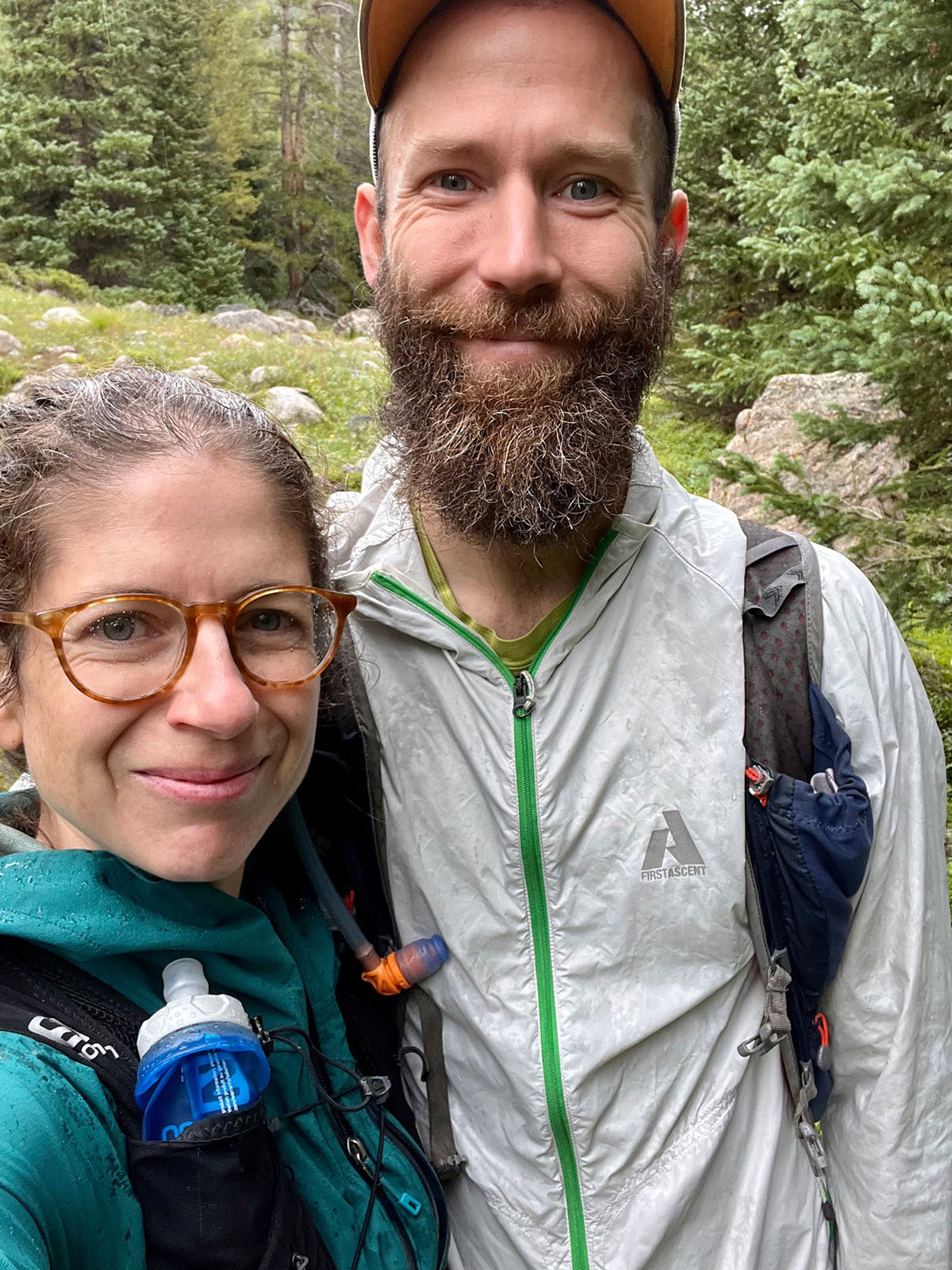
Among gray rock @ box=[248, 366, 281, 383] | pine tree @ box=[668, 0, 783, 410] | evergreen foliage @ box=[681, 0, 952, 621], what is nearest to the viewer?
evergreen foliage @ box=[681, 0, 952, 621]

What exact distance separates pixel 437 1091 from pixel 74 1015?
853 mm

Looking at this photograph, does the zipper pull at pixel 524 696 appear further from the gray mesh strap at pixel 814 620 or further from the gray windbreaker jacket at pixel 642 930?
the gray mesh strap at pixel 814 620

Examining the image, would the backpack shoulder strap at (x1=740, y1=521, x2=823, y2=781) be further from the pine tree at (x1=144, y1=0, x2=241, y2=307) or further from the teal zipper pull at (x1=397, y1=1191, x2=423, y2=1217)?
the pine tree at (x1=144, y1=0, x2=241, y2=307)

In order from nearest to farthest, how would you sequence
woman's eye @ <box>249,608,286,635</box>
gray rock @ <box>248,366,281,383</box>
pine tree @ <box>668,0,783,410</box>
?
1. woman's eye @ <box>249,608,286,635</box>
2. pine tree @ <box>668,0,783,410</box>
3. gray rock @ <box>248,366,281,383</box>

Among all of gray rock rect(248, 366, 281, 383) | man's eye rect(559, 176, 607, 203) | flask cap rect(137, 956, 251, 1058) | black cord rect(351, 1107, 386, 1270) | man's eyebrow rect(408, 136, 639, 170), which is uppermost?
gray rock rect(248, 366, 281, 383)

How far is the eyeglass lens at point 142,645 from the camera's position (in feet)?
3.83

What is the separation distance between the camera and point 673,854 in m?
1.64

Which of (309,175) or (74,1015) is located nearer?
(74,1015)

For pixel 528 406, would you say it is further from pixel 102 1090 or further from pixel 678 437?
pixel 678 437

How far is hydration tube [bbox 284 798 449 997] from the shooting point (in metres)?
1.59

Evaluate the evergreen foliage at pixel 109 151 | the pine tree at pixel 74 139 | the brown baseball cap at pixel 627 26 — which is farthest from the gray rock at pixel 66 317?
the brown baseball cap at pixel 627 26

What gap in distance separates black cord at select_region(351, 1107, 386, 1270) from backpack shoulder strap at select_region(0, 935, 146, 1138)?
0.47 metres

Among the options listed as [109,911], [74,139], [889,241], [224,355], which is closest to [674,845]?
[109,911]

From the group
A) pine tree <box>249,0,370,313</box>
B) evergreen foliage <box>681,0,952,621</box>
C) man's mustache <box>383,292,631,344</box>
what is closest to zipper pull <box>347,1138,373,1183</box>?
man's mustache <box>383,292,631,344</box>
